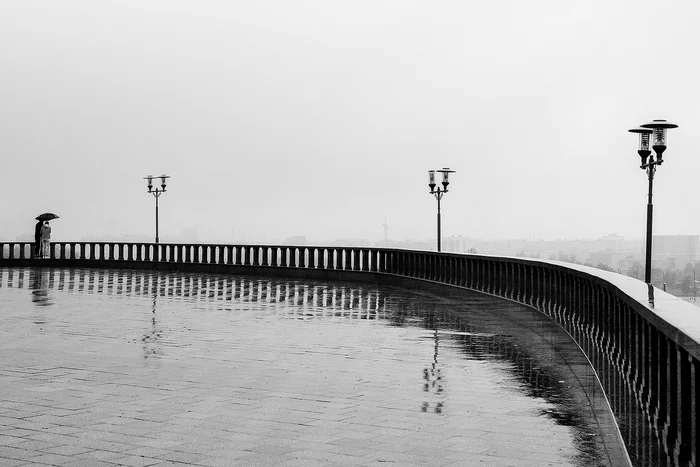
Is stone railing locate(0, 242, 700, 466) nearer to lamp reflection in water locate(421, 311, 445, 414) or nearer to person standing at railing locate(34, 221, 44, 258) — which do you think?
lamp reflection in water locate(421, 311, 445, 414)

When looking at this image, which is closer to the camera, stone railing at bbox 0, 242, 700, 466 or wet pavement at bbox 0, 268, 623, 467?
stone railing at bbox 0, 242, 700, 466

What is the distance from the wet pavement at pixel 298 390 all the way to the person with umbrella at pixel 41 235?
1215 inches

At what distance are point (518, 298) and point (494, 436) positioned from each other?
424 inches

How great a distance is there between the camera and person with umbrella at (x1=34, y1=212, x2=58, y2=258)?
48031 mm

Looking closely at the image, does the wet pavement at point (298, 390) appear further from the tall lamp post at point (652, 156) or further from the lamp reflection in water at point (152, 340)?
the tall lamp post at point (652, 156)

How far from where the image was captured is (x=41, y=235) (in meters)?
48.3

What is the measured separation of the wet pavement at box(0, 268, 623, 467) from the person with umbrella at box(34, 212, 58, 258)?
101ft

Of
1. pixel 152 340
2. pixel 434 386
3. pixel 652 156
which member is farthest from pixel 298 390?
pixel 652 156

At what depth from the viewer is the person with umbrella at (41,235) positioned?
48031 millimetres

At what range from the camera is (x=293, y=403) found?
863cm

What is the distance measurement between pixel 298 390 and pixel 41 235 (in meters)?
41.4

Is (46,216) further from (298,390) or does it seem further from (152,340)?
(298,390)

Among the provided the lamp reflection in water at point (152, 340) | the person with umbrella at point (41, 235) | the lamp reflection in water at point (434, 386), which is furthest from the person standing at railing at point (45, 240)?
the lamp reflection in water at point (434, 386)

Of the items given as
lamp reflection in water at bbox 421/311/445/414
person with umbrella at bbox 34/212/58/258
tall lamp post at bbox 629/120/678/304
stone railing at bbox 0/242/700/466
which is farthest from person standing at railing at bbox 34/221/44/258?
lamp reflection in water at bbox 421/311/445/414
